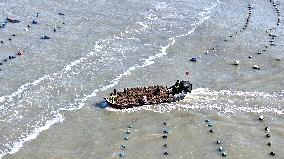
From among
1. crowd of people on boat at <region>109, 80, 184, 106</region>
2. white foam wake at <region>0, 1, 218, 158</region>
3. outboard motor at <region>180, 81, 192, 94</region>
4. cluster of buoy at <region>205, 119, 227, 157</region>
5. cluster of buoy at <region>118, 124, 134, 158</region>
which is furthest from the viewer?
outboard motor at <region>180, 81, 192, 94</region>

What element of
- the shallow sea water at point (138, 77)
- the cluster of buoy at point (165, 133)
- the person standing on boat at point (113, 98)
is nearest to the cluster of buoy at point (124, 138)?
the shallow sea water at point (138, 77)

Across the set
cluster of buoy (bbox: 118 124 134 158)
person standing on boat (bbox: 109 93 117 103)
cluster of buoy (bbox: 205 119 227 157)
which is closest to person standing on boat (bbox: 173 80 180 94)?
cluster of buoy (bbox: 205 119 227 157)

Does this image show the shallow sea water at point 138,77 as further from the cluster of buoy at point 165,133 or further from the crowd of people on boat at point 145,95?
the crowd of people on boat at point 145,95

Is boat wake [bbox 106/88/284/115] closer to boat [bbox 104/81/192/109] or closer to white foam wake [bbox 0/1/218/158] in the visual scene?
boat [bbox 104/81/192/109]

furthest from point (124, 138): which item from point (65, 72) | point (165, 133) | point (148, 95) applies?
point (65, 72)

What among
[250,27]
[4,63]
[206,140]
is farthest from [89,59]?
[250,27]
